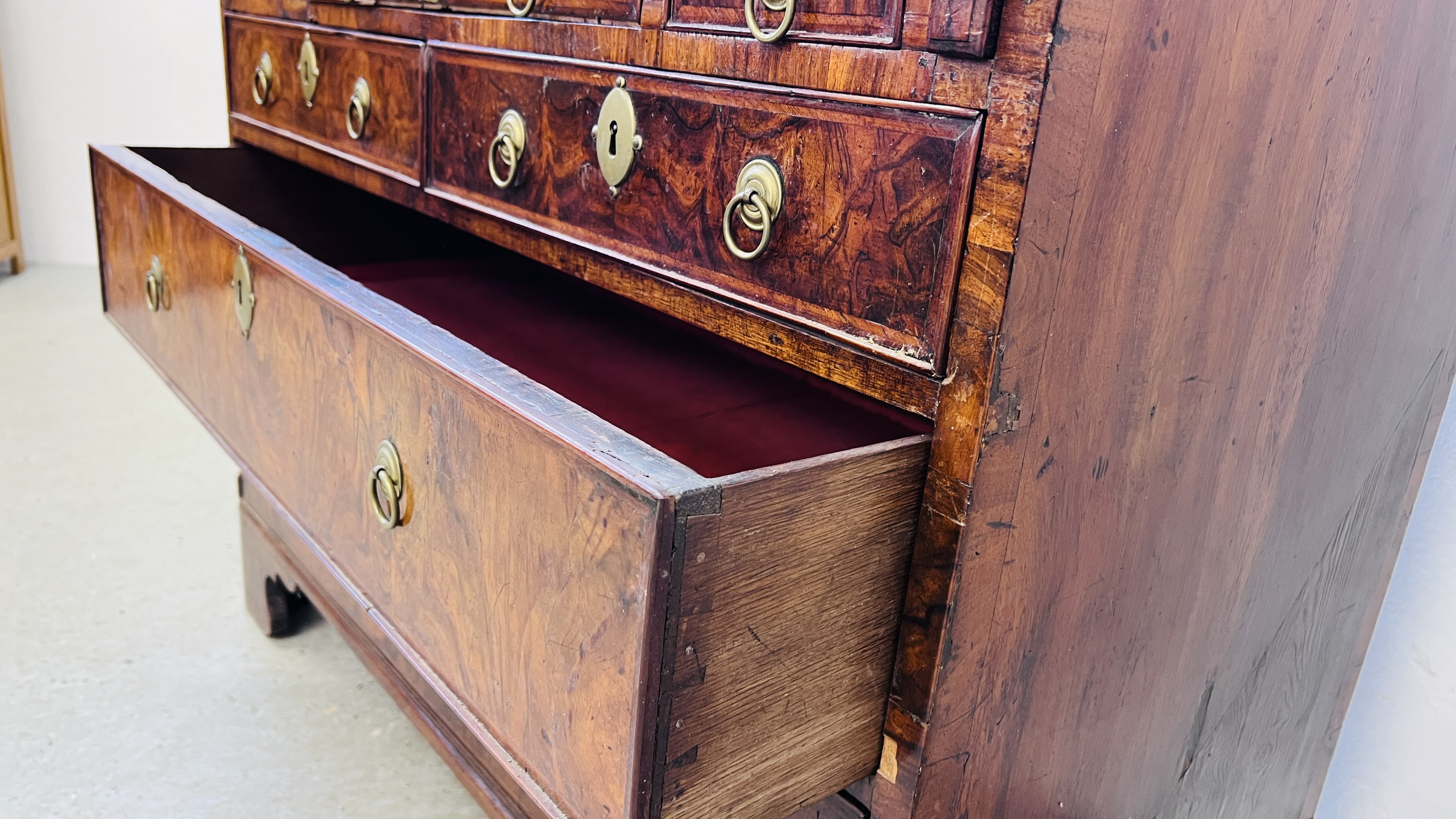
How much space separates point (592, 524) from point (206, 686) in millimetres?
932

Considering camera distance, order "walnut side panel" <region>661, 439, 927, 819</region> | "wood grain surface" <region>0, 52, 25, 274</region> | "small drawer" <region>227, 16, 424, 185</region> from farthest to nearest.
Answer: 1. "wood grain surface" <region>0, 52, 25, 274</region>
2. "small drawer" <region>227, 16, 424, 185</region>
3. "walnut side panel" <region>661, 439, 927, 819</region>

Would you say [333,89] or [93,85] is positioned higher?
→ [333,89]

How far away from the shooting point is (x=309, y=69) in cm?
99

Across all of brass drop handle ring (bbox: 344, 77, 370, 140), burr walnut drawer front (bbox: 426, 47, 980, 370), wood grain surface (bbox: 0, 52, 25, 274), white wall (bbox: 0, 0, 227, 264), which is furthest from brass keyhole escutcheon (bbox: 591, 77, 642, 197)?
wood grain surface (bbox: 0, 52, 25, 274)

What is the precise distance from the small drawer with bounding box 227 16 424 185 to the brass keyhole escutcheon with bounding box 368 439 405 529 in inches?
13.4

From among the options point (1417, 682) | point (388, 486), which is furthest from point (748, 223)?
Result: point (1417, 682)

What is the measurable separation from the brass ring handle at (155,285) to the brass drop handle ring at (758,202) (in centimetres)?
64

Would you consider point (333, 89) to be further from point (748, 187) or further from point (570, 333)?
point (748, 187)

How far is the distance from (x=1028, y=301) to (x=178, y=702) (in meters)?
1.04

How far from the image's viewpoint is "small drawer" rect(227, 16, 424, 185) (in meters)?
0.84

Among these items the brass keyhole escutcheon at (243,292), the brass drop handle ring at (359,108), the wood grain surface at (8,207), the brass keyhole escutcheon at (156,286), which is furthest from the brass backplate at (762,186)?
the wood grain surface at (8,207)

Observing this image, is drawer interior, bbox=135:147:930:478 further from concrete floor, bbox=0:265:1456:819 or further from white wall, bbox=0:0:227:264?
white wall, bbox=0:0:227:264

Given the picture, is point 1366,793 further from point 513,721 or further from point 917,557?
point 513,721

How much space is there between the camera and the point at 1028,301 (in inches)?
17.1
